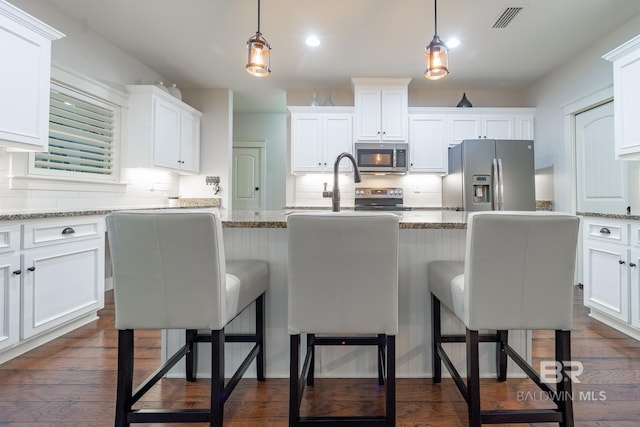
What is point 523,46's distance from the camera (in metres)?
3.43

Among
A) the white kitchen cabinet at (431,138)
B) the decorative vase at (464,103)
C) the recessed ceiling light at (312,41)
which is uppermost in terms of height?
the recessed ceiling light at (312,41)

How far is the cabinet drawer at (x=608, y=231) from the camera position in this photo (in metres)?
2.32

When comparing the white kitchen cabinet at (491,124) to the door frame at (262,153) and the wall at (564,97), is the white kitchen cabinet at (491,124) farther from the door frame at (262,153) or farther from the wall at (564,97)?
the door frame at (262,153)

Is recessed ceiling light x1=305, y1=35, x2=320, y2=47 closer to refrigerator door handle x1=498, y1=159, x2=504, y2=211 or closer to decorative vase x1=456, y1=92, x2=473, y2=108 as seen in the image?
decorative vase x1=456, y1=92, x2=473, y2=108

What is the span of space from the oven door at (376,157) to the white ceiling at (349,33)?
3.18ft

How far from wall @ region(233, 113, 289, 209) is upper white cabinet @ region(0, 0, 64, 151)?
4.17 meters

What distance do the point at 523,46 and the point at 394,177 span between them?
2078 mm

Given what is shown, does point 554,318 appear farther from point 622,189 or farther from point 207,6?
point 207,6

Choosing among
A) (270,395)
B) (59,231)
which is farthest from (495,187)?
(59,231)

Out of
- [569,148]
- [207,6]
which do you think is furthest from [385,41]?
[569,148]

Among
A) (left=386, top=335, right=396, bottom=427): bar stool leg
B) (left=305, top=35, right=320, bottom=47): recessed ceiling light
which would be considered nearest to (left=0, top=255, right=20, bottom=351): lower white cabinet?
(left=386, top=335, right=396, bottom=427): bar stool leg

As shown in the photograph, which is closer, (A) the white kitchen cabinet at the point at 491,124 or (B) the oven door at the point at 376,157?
(B) the oven door at the point at 376,157

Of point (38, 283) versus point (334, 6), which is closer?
point (38, 283)

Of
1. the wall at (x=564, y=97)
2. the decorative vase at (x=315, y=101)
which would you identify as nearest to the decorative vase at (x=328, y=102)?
the decorative vase at (x=315, y=101)
